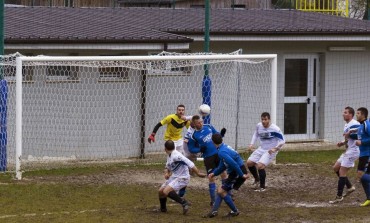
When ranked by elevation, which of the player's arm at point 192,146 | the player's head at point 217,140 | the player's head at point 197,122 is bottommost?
the player's arm at point 192,146

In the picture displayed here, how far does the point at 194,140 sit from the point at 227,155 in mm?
2364

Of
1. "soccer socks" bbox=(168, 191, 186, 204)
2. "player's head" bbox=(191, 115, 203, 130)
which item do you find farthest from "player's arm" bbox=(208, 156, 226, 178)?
"player's head" bbox=(191, 115, 203, 130)

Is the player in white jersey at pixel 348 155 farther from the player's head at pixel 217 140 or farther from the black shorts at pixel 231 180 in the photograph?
the player's head at pixel 217 140

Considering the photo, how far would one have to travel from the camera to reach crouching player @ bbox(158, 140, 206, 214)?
16328 mm

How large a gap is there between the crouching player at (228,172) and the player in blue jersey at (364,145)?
2604 mm

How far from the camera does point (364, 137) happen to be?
17547 millimetres

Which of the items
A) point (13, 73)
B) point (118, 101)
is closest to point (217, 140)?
point (13, 73)

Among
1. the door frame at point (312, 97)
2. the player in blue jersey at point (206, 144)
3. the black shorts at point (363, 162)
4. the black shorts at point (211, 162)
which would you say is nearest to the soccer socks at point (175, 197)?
the player in blue jersey at point (206, 144)

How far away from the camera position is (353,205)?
17.6m

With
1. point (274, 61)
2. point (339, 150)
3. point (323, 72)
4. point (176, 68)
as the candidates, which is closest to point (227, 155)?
point (274, 61)

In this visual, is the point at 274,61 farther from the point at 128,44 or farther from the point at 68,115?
the point at 68,115

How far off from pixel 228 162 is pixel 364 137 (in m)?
3.04

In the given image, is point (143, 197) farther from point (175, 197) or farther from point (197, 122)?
point (175, 197)

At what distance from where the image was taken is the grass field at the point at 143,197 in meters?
16.2
